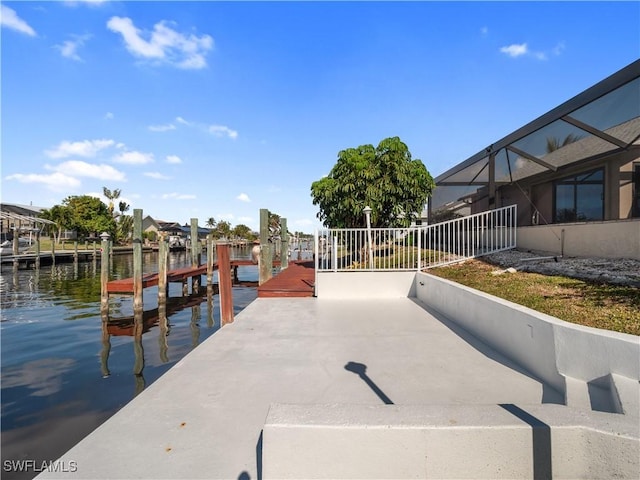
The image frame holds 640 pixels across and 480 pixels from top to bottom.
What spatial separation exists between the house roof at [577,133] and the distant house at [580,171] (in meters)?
0.01

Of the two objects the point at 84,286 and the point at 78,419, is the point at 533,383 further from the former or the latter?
the point at 84,286

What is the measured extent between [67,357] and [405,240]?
8654 mm

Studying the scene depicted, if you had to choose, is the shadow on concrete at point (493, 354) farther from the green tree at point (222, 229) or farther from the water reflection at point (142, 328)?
the green tree at point (222, 229)

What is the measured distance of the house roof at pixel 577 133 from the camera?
244 inches

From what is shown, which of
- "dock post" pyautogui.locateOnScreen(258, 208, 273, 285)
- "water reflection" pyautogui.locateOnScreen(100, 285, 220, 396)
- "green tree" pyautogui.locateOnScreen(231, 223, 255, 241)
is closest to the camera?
"water reflection" pyautogui.locateOnScreen(100, 285, 220, 396)

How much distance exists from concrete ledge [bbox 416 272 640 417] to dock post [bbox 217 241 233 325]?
14.3ft

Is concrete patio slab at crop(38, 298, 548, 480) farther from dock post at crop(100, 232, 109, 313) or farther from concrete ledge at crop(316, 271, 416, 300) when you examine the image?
dock post at crop(100, 232, 109, 313)

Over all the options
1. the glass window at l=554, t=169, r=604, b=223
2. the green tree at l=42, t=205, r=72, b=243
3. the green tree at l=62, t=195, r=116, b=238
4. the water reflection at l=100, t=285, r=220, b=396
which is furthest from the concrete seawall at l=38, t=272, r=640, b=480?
the green tree at l=42, t=205, r=72, b=243

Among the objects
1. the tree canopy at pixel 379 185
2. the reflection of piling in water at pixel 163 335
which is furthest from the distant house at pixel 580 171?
the reflection of piling in water at pixel 163 335

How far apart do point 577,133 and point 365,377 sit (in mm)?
7657

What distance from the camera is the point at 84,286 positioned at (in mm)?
16953

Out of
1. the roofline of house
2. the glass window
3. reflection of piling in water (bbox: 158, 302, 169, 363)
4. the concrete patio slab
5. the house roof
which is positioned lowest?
reflection of piling in water (bbox: 158, 302, 169, 363)

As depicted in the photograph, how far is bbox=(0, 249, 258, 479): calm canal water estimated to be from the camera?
4191 mm

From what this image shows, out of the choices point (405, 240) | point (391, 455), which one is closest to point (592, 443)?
point (391, 455)
